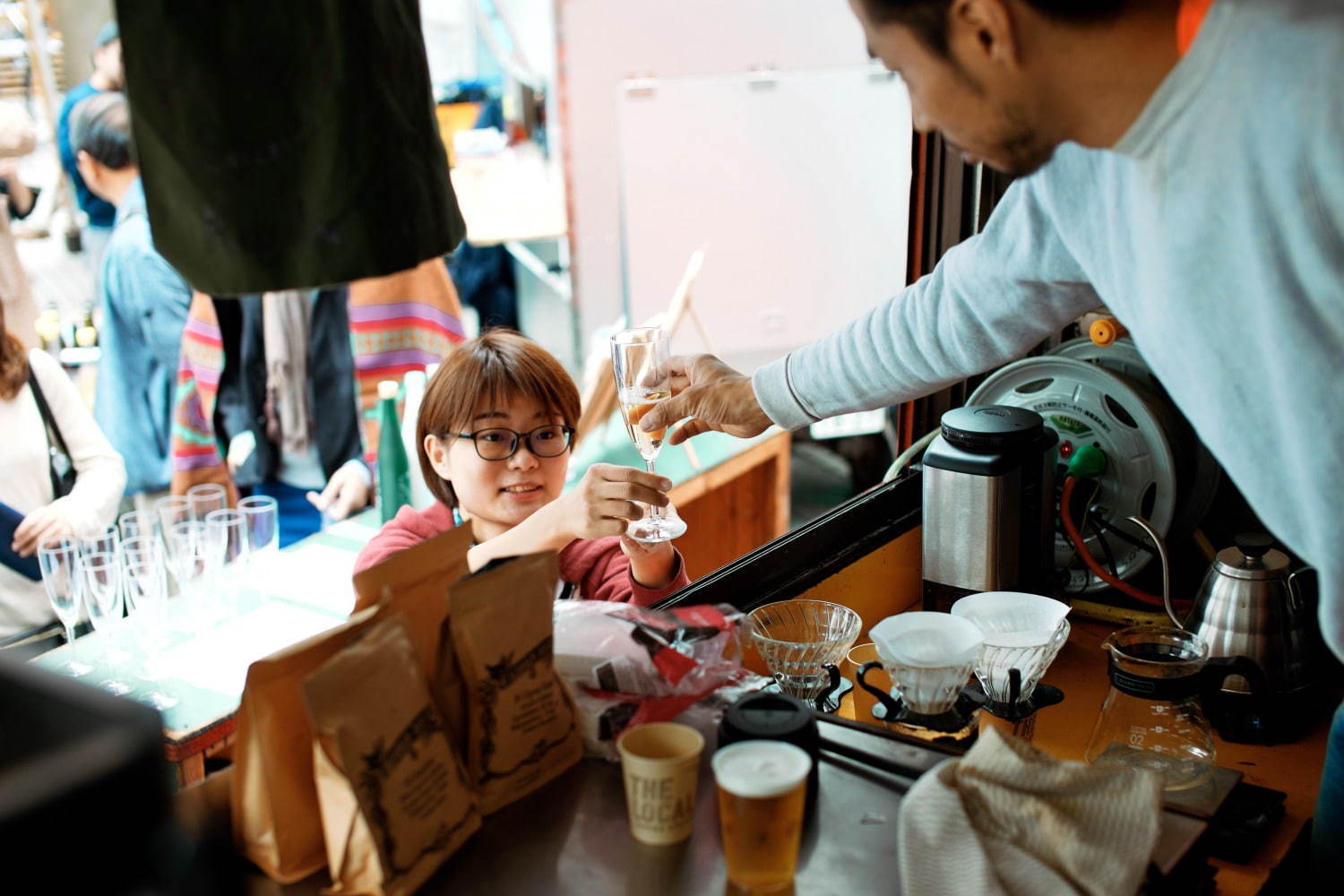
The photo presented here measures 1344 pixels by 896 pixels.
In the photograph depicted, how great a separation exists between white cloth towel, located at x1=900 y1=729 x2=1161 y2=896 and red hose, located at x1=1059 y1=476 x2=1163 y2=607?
0.93 meters

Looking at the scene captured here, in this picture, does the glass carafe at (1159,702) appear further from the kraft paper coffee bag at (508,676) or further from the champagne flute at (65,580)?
the champagne flute at (65,580)

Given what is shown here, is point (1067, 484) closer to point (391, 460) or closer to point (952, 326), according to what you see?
point (952, 326)

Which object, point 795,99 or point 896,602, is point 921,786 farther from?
point 795,99

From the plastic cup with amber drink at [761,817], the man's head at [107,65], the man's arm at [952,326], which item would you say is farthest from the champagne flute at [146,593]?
the man's head at [107,65]

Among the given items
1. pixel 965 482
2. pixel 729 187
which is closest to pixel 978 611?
pixel 965 482

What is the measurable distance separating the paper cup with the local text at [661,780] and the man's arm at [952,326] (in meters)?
0.64

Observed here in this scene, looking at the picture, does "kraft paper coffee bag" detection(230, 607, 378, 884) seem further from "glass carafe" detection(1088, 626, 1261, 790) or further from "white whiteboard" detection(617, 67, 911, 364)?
"white whiteboard" detection(617, 67, 911, 364)

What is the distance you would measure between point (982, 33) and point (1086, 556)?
1.04 m

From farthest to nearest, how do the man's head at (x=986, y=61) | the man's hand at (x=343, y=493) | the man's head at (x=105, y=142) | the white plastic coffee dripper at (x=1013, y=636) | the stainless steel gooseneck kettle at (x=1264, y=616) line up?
1. the man's head at (x=105, y=142)
2. the man's hand at (x=343, y=493)
3. the stainless steel gooseneck kettle at (x=1264, y=616)
4. the white plastic coffee dripper at (x=1013, y=636)
5. the man's head at (x=986, y=61)

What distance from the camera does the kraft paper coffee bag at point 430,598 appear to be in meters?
0.95

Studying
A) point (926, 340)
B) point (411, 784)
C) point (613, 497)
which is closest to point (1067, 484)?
point (926, 340)

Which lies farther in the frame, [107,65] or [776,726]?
[107,65]

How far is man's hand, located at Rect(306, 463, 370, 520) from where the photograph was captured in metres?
2.81

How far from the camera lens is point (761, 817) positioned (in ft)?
2.80
